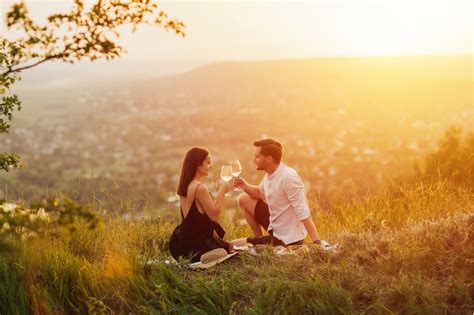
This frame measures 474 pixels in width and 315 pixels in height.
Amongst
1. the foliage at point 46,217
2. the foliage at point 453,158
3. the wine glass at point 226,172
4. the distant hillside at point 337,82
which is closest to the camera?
the foliage at point 46,217

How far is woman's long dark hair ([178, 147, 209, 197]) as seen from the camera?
21.5ft

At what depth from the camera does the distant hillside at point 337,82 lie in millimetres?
70125

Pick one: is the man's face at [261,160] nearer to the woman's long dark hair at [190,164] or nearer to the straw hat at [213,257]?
the woman's long dark hair at [190,164]

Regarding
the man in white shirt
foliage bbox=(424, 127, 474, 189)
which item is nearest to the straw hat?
the man in white shirt

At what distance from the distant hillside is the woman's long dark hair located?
6143cm

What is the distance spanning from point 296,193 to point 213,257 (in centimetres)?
119

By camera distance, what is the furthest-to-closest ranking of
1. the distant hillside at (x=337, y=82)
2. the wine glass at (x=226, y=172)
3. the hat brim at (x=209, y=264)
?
1. the distant hillside at (x=337, y=82)
2. the wine glass at (x=226, y=172)
3. the hat brim at (x=209, y=264)

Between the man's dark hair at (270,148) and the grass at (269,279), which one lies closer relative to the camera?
the grass at (269,279)

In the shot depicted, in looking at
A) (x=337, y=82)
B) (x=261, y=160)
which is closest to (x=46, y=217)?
(x=261, y=160)

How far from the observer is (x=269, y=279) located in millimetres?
5137

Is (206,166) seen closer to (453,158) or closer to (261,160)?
(261,160)

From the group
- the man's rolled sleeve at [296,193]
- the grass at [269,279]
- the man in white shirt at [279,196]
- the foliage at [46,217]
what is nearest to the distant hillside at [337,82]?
the man in white shirt at [279,196]

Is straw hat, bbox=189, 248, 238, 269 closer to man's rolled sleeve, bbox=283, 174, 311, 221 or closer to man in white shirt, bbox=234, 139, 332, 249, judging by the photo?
man in white shirt, bbox=234, 139, 332, 249

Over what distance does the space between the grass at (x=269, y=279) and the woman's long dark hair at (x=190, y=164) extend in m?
0.82
